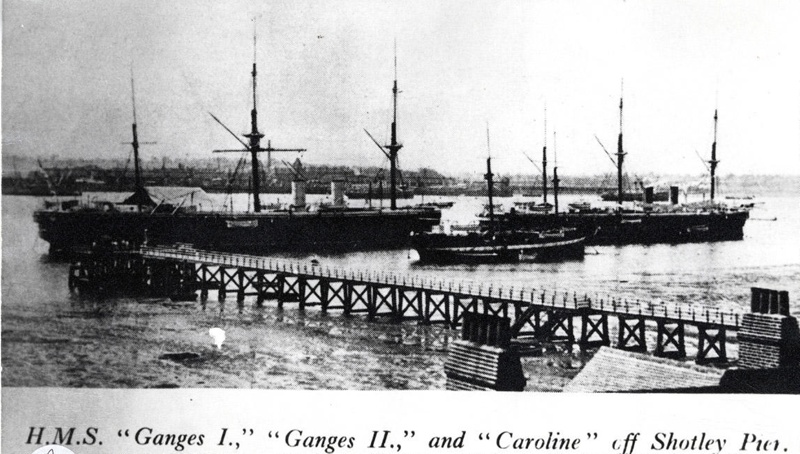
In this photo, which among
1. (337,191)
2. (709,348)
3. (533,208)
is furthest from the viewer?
(533,208)

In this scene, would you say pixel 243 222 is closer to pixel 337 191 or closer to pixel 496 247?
pixel 337 191

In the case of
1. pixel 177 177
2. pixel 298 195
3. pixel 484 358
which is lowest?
pixel 484 358

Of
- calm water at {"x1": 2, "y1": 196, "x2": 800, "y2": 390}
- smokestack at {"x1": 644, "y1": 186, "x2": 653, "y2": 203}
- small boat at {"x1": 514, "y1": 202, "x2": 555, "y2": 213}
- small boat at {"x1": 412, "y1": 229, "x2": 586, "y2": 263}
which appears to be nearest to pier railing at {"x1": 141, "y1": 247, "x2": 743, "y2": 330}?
calm water at {"x1": 2, "y1": 196, "x2": 800, "y2": 390}

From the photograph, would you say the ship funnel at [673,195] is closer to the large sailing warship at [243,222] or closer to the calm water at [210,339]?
the large sailing warship at [243,222]

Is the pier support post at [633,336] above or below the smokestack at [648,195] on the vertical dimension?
below

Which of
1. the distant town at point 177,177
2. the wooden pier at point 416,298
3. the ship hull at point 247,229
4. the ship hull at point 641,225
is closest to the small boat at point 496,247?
the distant town at point 177,177

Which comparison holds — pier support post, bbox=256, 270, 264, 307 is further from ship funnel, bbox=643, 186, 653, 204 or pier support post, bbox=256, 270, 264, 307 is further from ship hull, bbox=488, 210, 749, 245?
ship funnel, bbox=643, 186, 653, 204

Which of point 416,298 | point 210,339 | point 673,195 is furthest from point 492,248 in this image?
point 210,339
